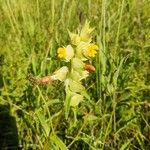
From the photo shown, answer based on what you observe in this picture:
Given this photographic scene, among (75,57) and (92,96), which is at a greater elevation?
(75,57)

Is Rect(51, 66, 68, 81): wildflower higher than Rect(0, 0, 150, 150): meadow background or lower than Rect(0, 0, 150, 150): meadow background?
higher

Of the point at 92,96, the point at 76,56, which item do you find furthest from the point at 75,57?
the point at 92,96

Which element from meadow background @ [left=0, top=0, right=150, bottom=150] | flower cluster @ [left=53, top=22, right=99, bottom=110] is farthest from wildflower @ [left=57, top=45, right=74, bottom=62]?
meadow background @ [left=0, top=0, right=150, bottom=150]

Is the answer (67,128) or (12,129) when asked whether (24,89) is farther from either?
(67,128)

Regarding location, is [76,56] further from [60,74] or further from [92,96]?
[92,96]

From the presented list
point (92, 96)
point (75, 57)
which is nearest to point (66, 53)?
point (75, 57)

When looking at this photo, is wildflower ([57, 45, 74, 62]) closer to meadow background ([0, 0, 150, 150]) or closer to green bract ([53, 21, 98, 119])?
green bract ([53, 21, 98, 119])

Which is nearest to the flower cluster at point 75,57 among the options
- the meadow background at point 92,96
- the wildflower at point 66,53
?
the wildflower at point 66,53

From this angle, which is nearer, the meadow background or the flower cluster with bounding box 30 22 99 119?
the flower cluster with bounding box 30 22 99 119

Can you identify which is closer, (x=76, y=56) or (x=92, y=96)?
(x=76, y=56)

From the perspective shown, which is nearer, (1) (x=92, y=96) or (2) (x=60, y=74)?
(2) (x=60, y=74)

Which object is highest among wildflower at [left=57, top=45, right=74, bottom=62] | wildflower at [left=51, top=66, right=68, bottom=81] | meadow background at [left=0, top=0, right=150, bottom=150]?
wildflower at [left=57, top=45, right=74, bottom=62]
